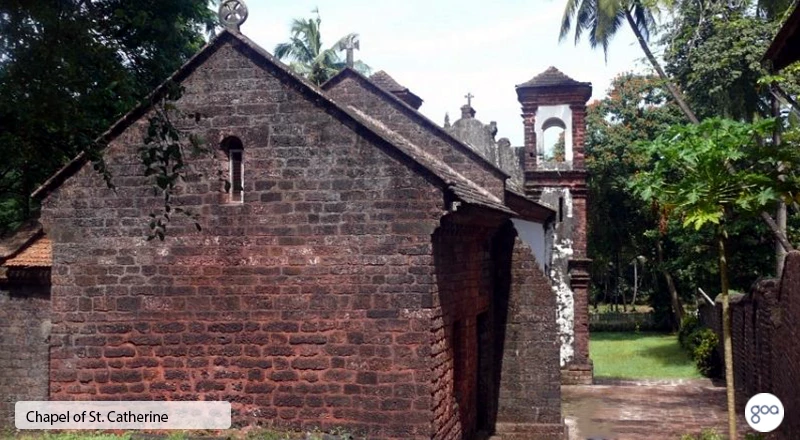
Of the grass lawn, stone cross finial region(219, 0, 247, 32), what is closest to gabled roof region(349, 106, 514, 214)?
stone cross finial region(219, 0, 247, 32)

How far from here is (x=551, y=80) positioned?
21.9 metres

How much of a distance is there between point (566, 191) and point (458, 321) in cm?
1107

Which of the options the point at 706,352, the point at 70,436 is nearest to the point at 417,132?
the point at 70,436

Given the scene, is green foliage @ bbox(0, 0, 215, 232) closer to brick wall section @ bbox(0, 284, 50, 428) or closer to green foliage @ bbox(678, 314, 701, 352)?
brick wall section @ bbox(0, 284, 50, 428)

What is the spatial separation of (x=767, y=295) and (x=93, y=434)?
12631mm

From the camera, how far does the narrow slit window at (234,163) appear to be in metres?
10.7

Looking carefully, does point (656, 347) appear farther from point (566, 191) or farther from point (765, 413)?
point (765, 413)

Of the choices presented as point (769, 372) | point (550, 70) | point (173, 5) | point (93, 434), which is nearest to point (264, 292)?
point (93, 434)

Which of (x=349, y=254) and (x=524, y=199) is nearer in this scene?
(x=349, y=254)

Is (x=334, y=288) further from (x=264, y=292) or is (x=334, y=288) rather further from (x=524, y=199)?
(x=524, y=199)

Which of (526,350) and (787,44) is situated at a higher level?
(787,44)

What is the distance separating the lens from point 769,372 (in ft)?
49.8

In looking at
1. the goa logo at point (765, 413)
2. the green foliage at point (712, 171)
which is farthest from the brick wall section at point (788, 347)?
the goa logo at point (765, 413)

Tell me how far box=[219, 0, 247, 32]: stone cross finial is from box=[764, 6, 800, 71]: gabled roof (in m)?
6.63
